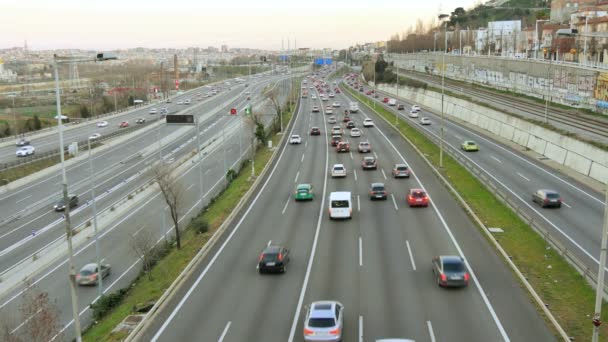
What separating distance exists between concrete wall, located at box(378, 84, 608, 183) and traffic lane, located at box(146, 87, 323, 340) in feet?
69.0

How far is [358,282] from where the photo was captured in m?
24.7

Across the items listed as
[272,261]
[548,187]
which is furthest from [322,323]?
[548,187]

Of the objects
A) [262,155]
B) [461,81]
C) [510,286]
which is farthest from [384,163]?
[461,81]

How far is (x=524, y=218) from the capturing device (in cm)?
3222

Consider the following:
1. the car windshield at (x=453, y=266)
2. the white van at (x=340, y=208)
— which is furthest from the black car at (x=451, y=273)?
the white van at (x=340, y=208)

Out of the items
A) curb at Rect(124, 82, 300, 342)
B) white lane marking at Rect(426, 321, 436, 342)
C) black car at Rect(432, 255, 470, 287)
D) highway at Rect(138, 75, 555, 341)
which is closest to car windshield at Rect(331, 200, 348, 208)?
highway at Rect(138, 75, 555, 341)

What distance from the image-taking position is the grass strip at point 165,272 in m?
24.0

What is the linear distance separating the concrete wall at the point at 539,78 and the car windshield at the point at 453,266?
112ft

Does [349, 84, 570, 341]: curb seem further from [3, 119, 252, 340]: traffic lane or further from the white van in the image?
[3, 119, 252, 340]: traffic lane

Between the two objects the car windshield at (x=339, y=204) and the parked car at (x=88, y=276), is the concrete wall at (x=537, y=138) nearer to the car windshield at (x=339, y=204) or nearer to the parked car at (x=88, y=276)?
the car windshield at (x=339, y=204)

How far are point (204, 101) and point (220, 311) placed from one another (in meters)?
121

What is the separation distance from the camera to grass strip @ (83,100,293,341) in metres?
24.0

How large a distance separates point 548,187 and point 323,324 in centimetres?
2738

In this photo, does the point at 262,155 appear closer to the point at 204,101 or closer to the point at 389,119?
the point at 389,119
